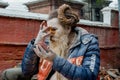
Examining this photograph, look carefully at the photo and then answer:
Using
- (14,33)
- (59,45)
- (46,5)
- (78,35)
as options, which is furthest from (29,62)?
(46,5)

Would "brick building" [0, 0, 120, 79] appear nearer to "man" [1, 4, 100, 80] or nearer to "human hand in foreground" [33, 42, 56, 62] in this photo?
"man" [1, 4, 100, 80]

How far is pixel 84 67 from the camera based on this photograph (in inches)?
90.4

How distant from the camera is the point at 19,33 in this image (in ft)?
30.0

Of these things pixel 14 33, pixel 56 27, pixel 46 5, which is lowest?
pixel 14 33

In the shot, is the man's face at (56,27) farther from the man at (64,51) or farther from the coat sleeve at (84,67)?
the coat sleeve at (84,67)

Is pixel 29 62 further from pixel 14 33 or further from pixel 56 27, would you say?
pixel 14 33

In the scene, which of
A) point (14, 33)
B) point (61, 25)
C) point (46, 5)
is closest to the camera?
point (61, 25)

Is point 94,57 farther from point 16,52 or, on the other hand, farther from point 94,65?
point 16,52

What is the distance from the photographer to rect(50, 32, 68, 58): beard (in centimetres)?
242

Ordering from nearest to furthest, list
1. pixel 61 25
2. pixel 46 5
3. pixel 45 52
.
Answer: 1. pixel 45 52
2. pixel 61 25
3. pixel 46 5

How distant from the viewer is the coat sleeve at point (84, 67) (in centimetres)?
222

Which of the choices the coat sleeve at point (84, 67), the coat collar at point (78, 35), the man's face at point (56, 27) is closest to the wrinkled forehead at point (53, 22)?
the man's face at point (56, 27)

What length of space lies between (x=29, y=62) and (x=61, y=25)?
1.09 ft

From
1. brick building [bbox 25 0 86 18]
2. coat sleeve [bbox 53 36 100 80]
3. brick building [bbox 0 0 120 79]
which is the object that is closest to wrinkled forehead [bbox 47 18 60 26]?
coat sleeve [bbox 53 36 100 80]
